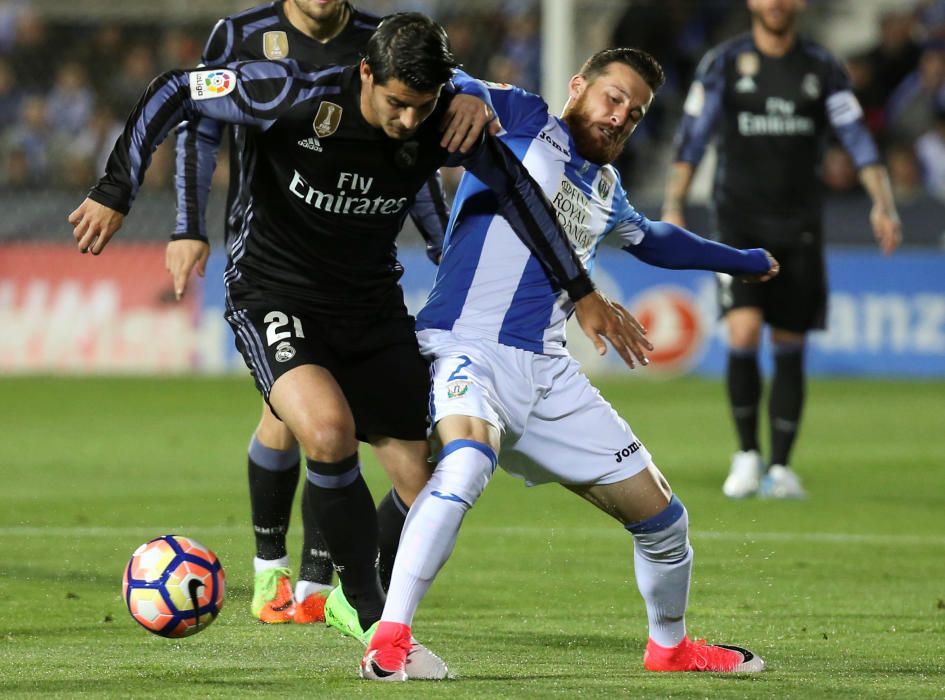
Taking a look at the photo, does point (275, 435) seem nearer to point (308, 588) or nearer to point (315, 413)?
point (308, 588)

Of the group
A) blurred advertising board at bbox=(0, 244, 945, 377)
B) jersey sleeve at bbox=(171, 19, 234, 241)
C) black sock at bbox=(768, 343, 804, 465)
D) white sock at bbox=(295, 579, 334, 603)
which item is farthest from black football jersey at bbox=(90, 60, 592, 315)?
blurred advertising board at bbox=(0, 244, 945, 377)

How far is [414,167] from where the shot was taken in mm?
5219

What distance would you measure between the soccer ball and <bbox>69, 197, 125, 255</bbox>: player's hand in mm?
897

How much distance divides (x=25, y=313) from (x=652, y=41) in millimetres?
6949

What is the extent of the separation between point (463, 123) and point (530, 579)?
2278 mm

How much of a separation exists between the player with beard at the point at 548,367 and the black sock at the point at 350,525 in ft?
1.33

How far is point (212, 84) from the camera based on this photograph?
502 centimetres

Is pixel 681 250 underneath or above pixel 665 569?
above

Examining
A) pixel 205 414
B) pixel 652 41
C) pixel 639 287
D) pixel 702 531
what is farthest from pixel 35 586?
pixel 652 41

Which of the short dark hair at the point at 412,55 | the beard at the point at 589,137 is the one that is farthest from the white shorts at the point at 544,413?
the short dark hair at the point at 412,55

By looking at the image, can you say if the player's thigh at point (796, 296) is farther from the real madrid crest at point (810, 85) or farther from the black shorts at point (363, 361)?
the black shorts at point (363, 361)

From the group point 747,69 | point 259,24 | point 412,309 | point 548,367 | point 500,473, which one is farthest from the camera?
point 412,309

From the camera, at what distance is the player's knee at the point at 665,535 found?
4980 mm

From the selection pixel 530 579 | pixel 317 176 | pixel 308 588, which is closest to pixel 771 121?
pixel 530 579
